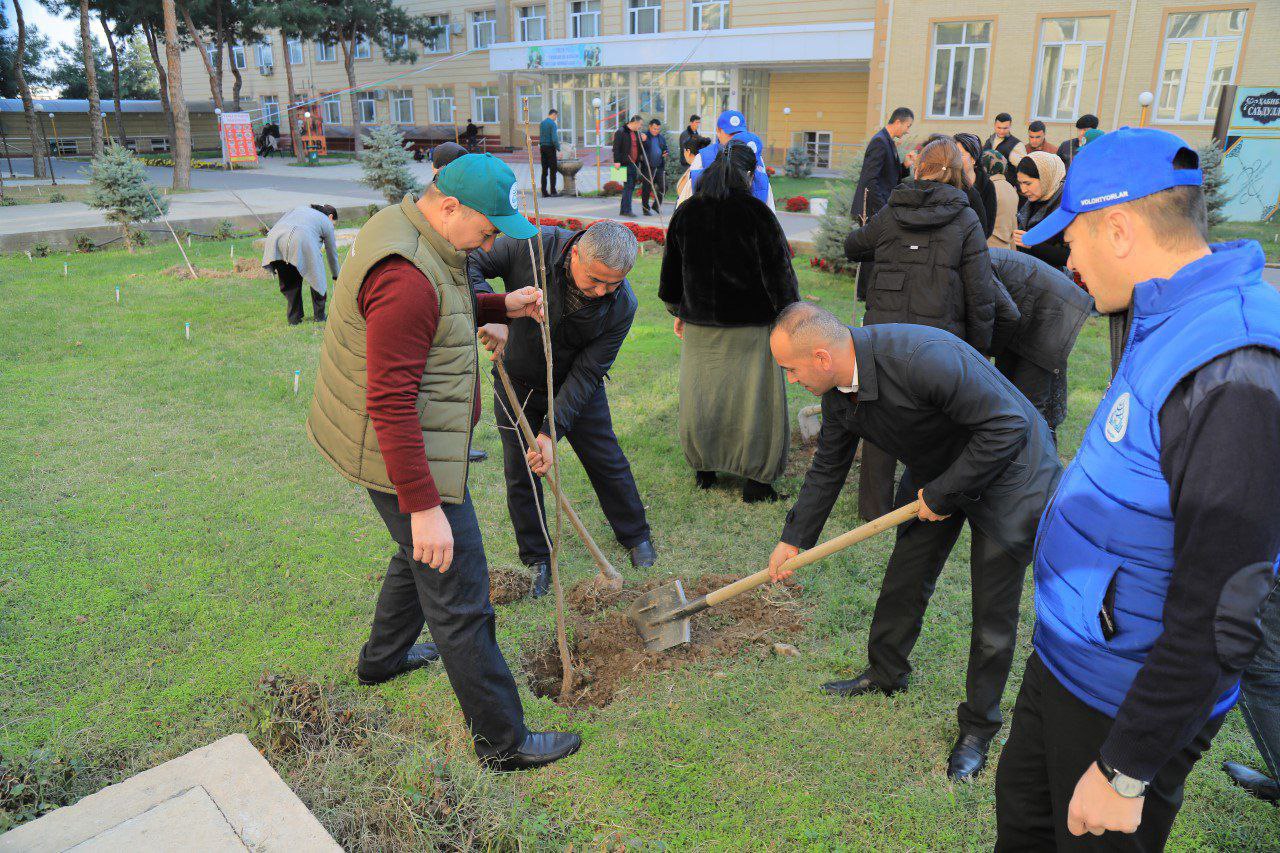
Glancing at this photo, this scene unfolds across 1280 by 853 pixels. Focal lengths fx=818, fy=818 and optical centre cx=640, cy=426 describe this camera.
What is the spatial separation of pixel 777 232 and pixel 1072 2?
1823cm

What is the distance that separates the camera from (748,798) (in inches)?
103

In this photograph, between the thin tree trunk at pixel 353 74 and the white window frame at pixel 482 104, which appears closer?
the thin tree trunk at pixel 353 74

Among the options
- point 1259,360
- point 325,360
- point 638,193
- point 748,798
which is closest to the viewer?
point 1259,360

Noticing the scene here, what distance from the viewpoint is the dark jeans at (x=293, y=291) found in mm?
8062

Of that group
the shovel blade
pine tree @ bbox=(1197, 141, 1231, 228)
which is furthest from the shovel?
pine tree @ bbox=(1197, 141, 1231, 228)

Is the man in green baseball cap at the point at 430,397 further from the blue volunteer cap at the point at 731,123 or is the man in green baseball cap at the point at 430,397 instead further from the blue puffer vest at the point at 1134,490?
the blue volunteer cap at the point at 731,123

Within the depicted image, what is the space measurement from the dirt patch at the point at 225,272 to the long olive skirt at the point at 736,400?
24.4 feet

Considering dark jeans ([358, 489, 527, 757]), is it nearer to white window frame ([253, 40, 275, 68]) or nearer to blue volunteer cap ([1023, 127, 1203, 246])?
blue volunteer cap ([1023, 127, 1203, 246])

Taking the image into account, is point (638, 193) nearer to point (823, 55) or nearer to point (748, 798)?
point (823, 55)

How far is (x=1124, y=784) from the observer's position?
1309 mm

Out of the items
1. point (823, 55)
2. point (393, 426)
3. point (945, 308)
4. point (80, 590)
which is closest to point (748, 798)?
point (393, 426)

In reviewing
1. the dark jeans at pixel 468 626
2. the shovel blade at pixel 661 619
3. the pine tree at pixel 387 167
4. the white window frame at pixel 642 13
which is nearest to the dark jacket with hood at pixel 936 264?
the shovel blade at pixel 661 619

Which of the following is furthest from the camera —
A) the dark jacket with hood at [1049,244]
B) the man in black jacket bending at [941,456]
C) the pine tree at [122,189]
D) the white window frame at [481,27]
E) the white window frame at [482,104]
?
the white window frame at [481,27]

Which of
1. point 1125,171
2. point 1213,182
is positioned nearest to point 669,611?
point 1125,171
